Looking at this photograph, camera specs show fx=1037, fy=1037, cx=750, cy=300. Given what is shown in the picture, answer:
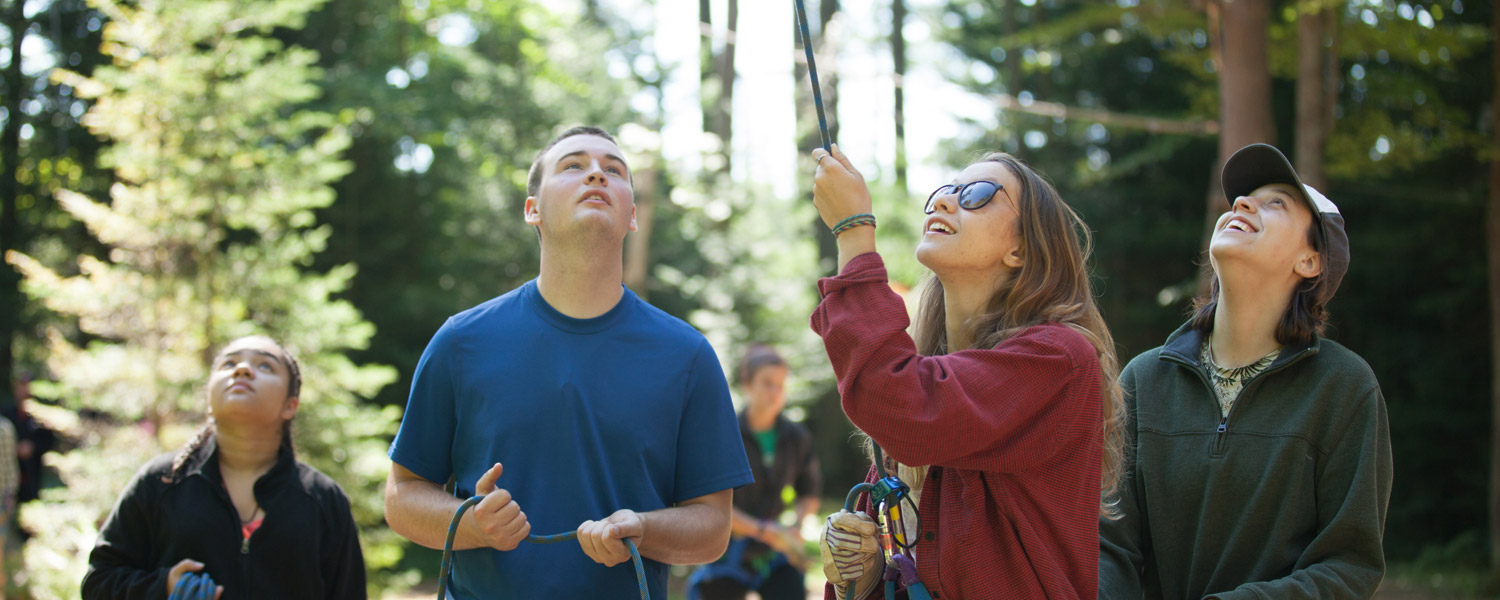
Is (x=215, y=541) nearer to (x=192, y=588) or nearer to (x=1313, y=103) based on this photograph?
(x=192, y=588)

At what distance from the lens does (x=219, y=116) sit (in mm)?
8055

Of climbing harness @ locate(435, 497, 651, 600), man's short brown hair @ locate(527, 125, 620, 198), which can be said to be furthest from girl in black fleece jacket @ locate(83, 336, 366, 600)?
man's short brown hair @ locate(527, 125, 620, 198)

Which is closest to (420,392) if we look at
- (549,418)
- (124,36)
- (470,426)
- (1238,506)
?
(470,426)

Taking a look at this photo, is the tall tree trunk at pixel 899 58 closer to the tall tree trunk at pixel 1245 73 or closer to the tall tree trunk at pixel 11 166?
the tall tree trunk at pixel 1245 73

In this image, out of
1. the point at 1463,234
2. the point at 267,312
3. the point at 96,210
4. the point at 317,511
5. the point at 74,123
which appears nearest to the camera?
the point at 317,511

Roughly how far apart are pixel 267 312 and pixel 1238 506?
7446 mm

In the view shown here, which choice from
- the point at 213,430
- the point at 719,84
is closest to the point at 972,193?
the point at 213,430

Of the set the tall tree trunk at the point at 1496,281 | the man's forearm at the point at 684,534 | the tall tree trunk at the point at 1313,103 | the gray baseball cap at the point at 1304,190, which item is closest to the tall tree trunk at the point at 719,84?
the tall tree trunk at the point at 1313,103

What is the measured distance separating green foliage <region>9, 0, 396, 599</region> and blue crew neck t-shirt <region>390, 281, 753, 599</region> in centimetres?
588

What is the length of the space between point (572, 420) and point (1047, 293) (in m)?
1.17

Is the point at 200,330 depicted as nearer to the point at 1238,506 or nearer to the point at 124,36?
the point at 124,36

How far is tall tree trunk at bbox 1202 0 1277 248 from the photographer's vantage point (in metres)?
8.59

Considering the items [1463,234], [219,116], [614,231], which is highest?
[219,116]

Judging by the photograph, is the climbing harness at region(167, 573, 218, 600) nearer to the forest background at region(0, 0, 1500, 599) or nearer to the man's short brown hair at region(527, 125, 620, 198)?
the man's short brown hair at region(527, 125, 620, 198)
